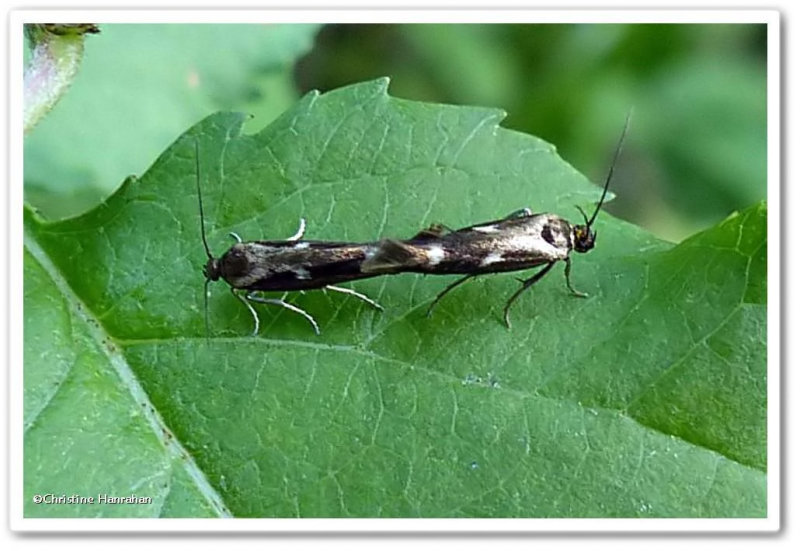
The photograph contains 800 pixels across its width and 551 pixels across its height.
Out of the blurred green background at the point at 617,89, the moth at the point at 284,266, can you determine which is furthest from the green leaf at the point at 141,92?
the moth at the point at 284,266

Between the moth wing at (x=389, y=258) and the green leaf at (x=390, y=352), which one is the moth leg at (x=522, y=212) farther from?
the moth wing at (x=389, y=258)

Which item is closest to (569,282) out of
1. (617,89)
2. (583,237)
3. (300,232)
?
(583,237)

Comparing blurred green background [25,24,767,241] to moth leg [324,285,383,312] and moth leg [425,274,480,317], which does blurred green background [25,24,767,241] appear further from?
moth leg [425,274,480,317]

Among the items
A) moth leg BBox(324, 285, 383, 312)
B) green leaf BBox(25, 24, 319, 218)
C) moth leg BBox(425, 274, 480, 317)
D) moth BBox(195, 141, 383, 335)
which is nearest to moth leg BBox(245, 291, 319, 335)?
moth BBox(195, 141, 383, 335)

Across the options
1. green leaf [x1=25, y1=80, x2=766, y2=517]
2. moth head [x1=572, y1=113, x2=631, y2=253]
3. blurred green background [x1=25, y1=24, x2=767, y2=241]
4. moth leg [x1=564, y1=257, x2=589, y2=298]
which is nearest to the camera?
green leaf [x1=25, y1=80, x2=766, y2=517]

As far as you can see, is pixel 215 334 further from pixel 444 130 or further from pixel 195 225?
pixel 444 130
